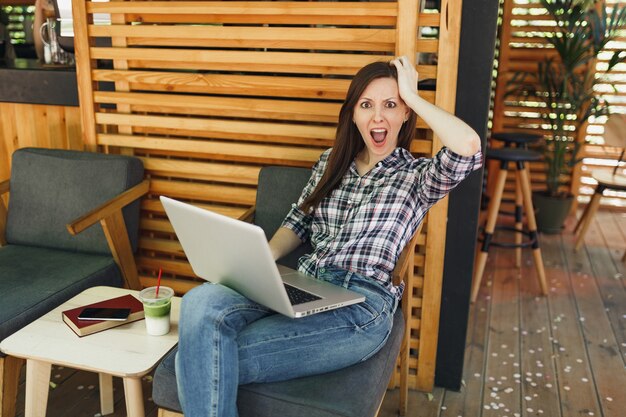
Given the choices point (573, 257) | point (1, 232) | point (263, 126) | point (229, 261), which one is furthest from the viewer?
point (573, 257)

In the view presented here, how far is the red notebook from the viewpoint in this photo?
5.94ft

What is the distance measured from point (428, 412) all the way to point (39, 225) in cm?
173

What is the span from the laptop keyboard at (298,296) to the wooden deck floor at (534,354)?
84 cm

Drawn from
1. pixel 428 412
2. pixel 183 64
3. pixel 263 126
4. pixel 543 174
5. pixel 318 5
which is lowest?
pixel 428 412

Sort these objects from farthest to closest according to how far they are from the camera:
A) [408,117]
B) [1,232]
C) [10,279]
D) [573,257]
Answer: [573,257] < [1,232] < [10,279] < [408,117]

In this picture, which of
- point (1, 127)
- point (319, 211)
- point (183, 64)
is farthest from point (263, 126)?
point (1, 127)

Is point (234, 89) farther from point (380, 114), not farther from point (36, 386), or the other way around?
point (36, 386)

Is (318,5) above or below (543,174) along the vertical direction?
above

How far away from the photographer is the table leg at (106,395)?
2229 mm

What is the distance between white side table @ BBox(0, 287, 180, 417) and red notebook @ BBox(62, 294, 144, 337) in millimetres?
16

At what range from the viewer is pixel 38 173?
264 centimetres

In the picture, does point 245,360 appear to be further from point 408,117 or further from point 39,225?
point 39,225

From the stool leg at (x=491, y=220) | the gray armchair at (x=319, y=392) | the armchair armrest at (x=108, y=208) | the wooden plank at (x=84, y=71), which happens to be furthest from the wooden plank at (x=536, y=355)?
the wooden plank at (x=84, y=71)

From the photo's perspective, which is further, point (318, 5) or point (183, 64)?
point (183, 64)
